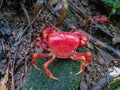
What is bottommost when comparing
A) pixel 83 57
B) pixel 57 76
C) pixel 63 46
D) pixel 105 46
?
pixel 105 46

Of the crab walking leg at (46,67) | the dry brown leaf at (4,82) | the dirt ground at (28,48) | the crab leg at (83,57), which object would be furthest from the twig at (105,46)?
the dry brown leaf at (4,82)

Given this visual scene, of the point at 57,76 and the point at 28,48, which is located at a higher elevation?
the point at 28,48

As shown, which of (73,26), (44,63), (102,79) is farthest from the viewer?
(73,26)

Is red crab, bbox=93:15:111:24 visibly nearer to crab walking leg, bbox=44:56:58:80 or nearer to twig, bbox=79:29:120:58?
twig, bbox=79:29:120:58

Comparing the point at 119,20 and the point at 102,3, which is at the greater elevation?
the point at 102,3

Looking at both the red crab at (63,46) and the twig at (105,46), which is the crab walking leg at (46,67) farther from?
the twig at (105,46)

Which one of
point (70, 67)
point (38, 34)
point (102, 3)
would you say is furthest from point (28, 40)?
point (102, 3)

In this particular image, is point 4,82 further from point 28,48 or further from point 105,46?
A: point 105,46

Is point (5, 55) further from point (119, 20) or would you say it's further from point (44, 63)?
point (119, 20)

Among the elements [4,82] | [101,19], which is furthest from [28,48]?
[101,19]
